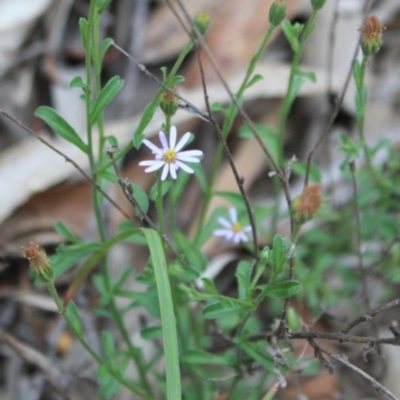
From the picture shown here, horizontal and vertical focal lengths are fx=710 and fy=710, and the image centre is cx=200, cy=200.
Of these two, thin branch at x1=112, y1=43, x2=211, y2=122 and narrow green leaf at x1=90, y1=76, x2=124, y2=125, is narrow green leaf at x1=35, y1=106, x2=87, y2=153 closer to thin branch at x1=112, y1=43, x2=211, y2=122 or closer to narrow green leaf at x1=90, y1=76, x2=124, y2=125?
narrow green leaf at x1=90, y1=76, x2=124, y2=125

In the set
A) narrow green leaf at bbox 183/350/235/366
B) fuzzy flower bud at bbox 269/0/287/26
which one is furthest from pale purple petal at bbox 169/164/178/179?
narrow green leaf at bbox 183/350/235/366

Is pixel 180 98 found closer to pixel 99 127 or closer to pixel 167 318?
pixel 99 127

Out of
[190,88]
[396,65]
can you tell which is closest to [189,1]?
[190,88]

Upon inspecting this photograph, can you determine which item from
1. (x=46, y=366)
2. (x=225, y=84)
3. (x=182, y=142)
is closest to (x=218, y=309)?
(x=182, y=142)

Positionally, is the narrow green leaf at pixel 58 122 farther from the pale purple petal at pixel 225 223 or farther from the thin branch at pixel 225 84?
the pale purple petal at pixel 225 223

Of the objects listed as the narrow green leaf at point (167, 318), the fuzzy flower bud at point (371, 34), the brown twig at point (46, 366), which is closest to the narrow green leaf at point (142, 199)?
the narrow green leaf at point (167, 318)
